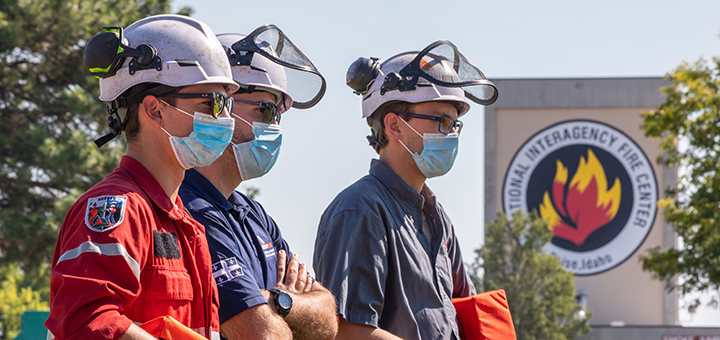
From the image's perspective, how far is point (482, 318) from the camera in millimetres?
4609

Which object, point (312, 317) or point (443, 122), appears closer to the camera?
point (312, 317)

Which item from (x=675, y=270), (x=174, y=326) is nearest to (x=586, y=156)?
(x=675, y=270)

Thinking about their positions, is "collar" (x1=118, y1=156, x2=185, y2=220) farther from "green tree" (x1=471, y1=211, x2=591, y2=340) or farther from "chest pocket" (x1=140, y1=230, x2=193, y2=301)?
"green tree" (x1=471, y1=211, x2=591, y2=340)

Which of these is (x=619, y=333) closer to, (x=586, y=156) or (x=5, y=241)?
(x=586, y=156)

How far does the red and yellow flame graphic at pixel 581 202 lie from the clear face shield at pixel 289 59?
35.7m

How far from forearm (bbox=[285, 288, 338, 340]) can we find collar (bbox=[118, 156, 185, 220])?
71 cm

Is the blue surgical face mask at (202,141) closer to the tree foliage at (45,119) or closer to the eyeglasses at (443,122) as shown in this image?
the eyeglasses at (443,122)

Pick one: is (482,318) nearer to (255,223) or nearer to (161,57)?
(255,223)

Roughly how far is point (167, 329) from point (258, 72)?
1.65 metres

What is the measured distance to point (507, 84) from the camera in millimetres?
41594

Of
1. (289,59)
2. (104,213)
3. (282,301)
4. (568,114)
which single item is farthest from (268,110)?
(568,114)

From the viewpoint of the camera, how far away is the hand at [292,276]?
361cm

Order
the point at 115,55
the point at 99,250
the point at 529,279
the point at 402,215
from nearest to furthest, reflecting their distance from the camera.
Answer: the point at 99,250 < the point at 115,55 < the point at 402,215 < the point at 529,279

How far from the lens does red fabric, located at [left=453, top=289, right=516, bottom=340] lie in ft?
15.0
